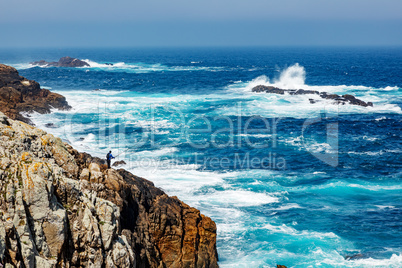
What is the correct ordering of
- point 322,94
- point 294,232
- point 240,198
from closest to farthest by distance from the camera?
point 294,232 → point 240,198 → point 322,94

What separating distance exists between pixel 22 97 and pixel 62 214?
42563 millimetres

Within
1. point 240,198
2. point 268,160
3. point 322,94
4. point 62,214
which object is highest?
point 322,94

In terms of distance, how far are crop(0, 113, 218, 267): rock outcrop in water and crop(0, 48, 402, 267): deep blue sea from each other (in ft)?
20.4

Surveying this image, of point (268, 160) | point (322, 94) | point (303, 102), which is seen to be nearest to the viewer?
point (268, 160)

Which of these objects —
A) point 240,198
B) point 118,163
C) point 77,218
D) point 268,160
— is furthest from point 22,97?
point 77,218

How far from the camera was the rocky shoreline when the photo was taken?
11.2m

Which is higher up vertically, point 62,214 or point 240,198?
point 62,214

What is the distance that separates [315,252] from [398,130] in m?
32.8

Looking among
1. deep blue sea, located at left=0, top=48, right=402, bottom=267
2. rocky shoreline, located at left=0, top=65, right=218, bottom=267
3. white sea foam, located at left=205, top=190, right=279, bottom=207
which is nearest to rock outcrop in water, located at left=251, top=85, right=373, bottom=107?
deep blue sea, located at left=0, top=48, right=402, bottom=267

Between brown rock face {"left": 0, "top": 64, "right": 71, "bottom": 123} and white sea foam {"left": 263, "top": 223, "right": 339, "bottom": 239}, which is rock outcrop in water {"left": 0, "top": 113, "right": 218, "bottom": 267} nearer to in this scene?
white sea foam {"left": 263, "top": 223, "right": 339, "bottom": 239}

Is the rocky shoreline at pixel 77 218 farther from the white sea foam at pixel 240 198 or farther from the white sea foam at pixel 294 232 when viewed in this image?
the white sea foam at pixel 240 198

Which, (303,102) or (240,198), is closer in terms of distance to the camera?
(240,198)

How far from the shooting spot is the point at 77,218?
12.4 metres

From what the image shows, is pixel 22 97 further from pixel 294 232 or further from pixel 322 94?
pixel 322 94
